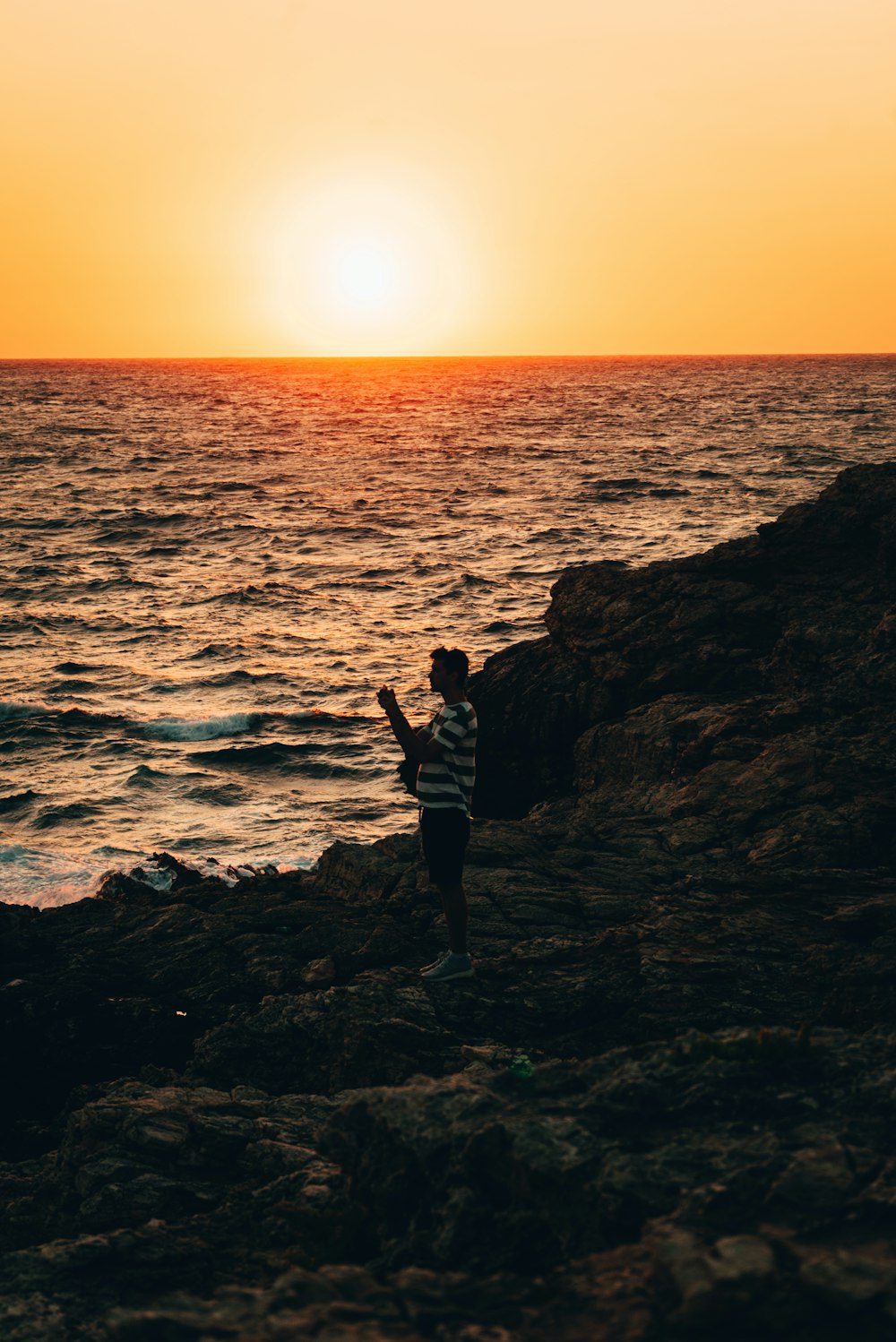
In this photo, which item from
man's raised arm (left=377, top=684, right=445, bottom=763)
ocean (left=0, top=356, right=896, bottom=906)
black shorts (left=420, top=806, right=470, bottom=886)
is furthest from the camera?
ocean (left=0, top=356, right=896, bottom=906)

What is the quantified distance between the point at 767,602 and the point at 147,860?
8775 millimetres

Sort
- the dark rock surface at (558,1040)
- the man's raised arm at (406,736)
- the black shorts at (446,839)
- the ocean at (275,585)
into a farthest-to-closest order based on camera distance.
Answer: the ocean at (275,585) → the black shorts at (446,839) → the man's raised arm at (406,736) → the dark rock surface at (558,1040)

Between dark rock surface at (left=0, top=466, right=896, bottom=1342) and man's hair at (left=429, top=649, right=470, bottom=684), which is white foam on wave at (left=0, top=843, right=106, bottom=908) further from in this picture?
man's hair at (left=429, top=649, right=470, bottom=684)

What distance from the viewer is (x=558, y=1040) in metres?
6.89

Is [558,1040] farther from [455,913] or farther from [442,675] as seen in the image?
[442,675]

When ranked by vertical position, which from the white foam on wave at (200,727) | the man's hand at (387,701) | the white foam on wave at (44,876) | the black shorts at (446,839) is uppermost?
the man's hand at (387,701)

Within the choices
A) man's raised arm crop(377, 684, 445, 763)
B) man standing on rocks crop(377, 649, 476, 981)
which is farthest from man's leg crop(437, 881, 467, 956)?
man's raised arm crop(377, 684, 445, 763)

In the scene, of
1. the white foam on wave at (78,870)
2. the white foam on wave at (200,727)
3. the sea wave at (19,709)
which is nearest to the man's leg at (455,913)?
the white foam on wave at (78,870)

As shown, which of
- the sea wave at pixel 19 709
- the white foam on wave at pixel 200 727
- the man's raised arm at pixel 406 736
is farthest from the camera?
the sea wave at pixel 19 709

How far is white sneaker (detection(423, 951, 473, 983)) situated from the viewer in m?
7.55

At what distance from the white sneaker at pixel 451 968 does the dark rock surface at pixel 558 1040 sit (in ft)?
0.58

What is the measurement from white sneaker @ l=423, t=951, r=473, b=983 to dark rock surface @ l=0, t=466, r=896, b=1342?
18 centimetres

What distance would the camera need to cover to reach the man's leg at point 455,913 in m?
7.42

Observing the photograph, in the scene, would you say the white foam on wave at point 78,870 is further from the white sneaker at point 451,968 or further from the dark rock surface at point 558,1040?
the white sneaker at point 451,968
